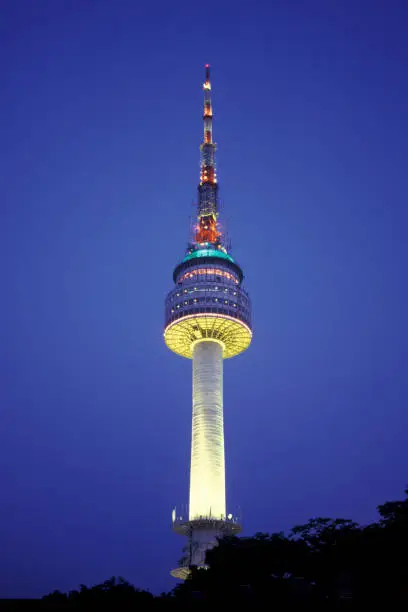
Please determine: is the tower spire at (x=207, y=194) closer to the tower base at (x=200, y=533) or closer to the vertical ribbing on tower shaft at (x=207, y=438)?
the vertical ribbing on tower shaft at (x=207, y=438)

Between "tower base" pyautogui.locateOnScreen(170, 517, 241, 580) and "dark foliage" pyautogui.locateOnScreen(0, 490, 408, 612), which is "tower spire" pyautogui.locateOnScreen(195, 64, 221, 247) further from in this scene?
"dark foliage" pyautogui.locateOnScreen(0, 490, 408, 612)

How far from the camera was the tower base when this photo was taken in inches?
3076

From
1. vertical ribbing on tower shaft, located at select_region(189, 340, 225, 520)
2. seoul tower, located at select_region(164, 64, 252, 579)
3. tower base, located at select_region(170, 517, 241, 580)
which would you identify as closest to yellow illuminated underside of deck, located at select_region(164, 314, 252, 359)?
seoul tower, located at select_region(164, 64, 252, 579)

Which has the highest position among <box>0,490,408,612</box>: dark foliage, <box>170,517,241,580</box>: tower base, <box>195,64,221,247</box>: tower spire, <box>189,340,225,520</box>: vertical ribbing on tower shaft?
<box>195,64,221,247</box>: tower spire

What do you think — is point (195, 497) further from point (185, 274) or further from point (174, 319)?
point (185, 274)

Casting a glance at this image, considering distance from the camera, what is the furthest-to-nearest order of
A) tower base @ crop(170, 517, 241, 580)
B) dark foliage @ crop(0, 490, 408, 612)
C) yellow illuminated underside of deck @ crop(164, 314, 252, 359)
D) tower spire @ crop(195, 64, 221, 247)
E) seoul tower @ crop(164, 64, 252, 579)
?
tower spire @ crop(195, 64, 221, 247), yellow illuminated underside of deck @ crop(164, 314, 252, 359), seoul tower @ crop(164, 64, 252, 579), tower base @ crop(170, 517, 241, 580), dark foliage @ crop(0, 490, 408, 612)

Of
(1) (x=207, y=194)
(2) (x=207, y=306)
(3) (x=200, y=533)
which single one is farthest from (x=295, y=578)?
(1) (x=207, y=194)

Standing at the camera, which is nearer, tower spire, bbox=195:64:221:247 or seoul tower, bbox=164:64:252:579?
seoul tower, bbox=164:64:252:579

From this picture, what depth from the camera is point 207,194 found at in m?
108

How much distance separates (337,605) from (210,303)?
234 feet

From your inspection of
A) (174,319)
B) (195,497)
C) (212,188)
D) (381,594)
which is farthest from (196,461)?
(381,594)

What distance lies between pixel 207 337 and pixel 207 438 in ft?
52.0

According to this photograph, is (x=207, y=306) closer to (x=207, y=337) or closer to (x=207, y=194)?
(x=207, y=337)

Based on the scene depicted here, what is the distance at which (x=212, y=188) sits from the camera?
109 meters
